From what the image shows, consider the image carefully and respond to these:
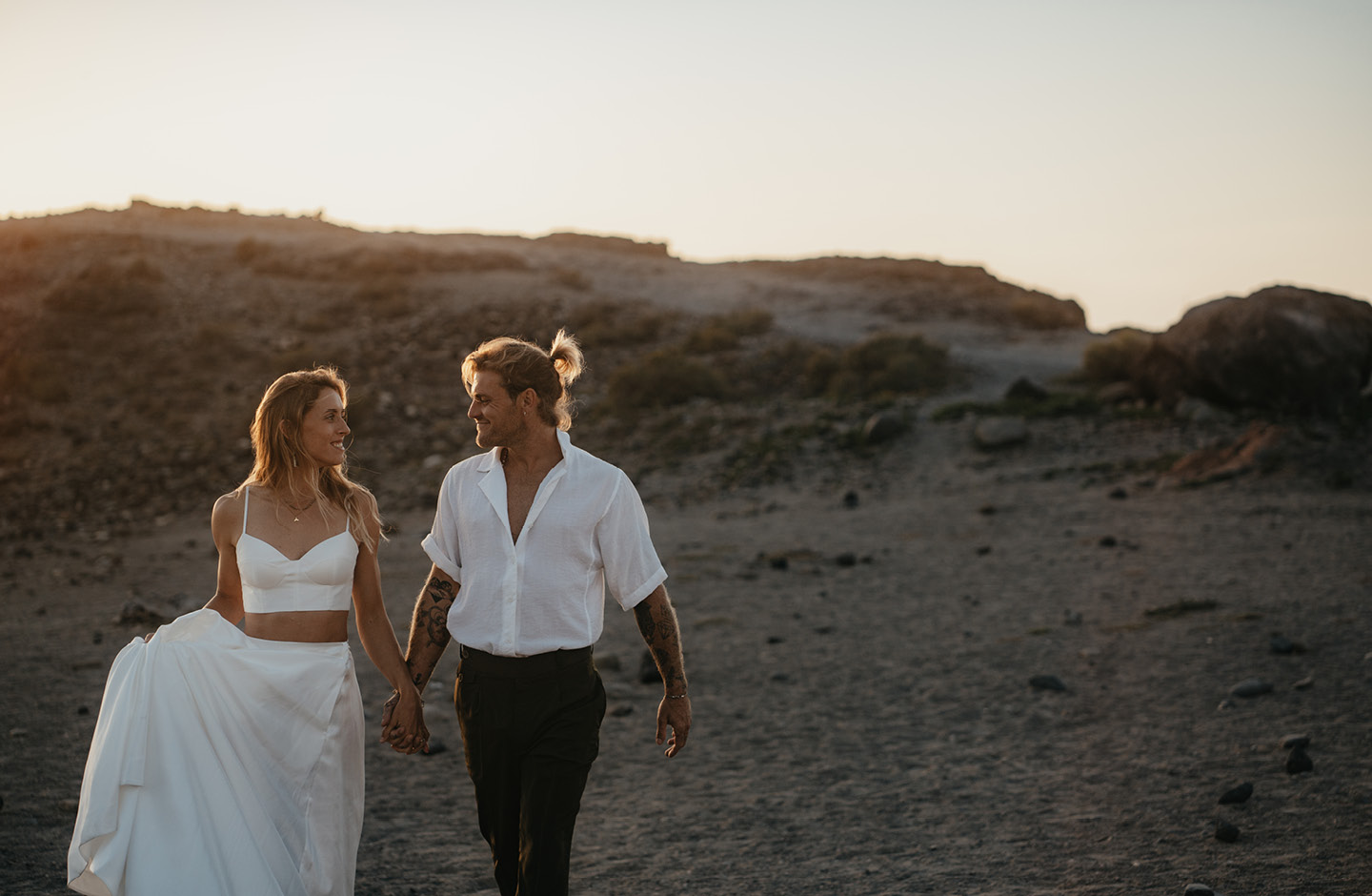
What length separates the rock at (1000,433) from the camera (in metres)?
14.9

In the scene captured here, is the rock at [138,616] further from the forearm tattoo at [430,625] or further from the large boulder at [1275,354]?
the large boulder at [1275,354]

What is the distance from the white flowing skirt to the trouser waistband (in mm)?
489

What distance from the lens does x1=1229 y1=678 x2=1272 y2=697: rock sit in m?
6.25

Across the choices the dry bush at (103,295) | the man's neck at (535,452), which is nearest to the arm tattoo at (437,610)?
the man's neck at (535,452)

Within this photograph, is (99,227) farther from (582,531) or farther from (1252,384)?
(582,531)

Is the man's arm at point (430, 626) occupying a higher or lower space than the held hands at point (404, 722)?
higher

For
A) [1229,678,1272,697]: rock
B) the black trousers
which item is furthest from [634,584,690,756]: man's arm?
[1229,678,1272,697]: rock

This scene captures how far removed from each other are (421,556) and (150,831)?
8872 mm

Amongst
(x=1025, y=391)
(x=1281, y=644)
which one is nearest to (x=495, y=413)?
(x=1281, y=644)

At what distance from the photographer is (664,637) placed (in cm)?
312

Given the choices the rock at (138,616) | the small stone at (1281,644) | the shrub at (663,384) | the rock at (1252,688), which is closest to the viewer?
the rock at (1252,688)

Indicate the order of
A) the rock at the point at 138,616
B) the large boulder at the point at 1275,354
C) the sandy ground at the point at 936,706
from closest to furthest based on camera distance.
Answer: the sandy ground at the point at 936,706
the rock at the point at 138,616
the large boulder at the point at 1275,354

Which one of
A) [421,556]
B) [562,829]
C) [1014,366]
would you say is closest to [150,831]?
[562,829]

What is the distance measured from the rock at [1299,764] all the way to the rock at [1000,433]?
394 inches
